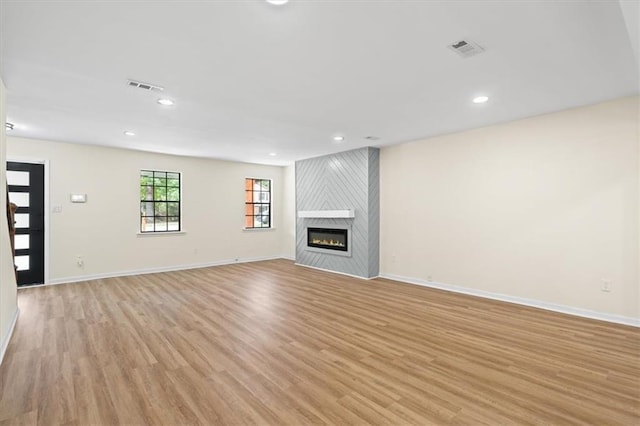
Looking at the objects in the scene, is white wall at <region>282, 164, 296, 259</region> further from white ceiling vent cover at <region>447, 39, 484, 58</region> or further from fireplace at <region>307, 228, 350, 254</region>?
white ceiling vent cover at <region>447, 39, 484, 58</region>

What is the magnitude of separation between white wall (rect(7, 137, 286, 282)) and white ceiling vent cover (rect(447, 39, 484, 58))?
249 inches

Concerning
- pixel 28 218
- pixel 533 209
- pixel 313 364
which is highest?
pixel 533 209

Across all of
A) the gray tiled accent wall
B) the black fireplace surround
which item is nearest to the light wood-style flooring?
the gray tiled accent wall

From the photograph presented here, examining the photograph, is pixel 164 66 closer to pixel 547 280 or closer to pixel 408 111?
pixel 408 111

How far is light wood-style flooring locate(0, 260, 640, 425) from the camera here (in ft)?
6.64

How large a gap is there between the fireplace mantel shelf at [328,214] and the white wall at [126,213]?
170cm

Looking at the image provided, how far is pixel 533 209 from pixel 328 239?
13.0 ft

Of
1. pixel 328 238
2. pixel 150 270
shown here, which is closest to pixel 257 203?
pixel 328 238

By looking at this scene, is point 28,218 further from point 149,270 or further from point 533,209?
point 533,209

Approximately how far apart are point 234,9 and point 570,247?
4.59m

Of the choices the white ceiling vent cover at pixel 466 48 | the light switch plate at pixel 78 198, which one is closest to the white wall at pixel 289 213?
the light switch plate at pixel 78 198

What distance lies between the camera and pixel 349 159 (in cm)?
655

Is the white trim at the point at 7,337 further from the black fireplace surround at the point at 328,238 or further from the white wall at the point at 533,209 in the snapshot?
the white wall at the point at 533,209

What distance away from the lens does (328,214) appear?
268 inches
